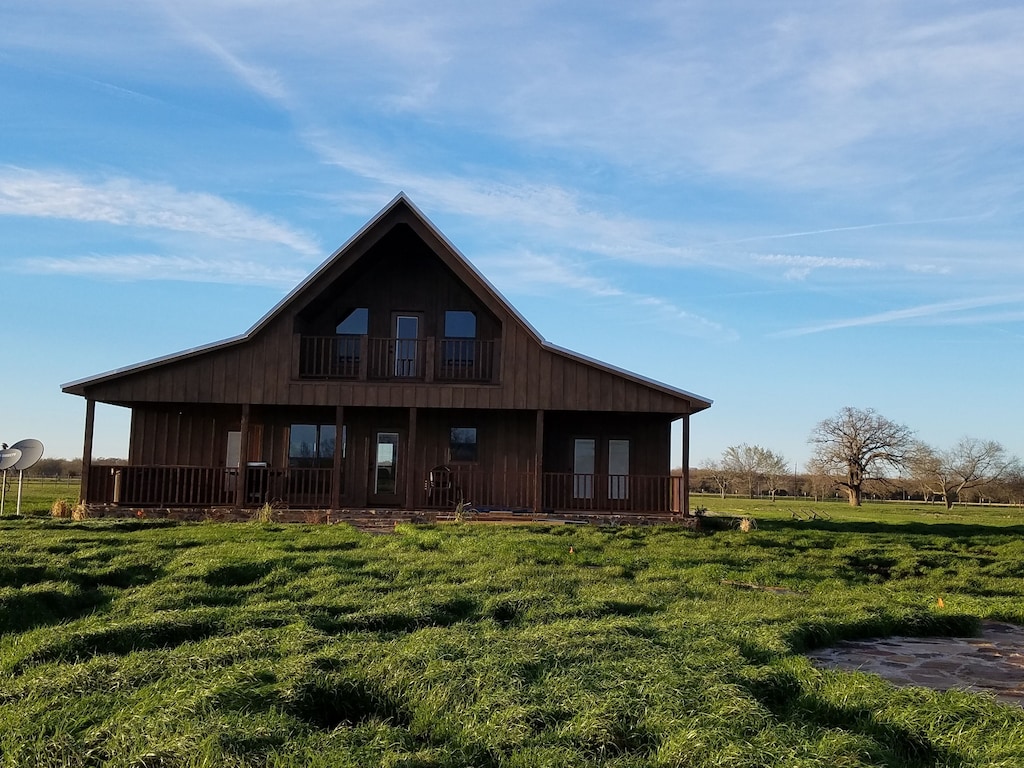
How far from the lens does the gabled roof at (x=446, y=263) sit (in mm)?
19594

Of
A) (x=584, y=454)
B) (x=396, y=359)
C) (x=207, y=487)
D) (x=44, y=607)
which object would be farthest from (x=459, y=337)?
(x=44, y=607)

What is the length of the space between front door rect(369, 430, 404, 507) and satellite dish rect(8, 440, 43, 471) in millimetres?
7918

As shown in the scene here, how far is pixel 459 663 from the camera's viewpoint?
579cm

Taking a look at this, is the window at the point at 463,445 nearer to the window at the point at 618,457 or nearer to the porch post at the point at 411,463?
the porch post at the point at 411,463

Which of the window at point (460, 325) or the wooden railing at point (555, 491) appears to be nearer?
the wooden railing at point (555, 491)

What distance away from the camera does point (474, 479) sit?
20984 millimetres

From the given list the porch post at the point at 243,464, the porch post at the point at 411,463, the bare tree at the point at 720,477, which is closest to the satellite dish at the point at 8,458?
the porch post at the point at 243,464

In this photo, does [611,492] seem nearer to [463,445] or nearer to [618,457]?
[618,457]

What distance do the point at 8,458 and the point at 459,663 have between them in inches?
711

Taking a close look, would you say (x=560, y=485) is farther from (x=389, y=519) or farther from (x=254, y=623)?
(x=254, y=623)

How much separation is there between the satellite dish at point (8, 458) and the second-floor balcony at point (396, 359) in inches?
267

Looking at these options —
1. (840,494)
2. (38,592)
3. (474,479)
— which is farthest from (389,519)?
(840,494)

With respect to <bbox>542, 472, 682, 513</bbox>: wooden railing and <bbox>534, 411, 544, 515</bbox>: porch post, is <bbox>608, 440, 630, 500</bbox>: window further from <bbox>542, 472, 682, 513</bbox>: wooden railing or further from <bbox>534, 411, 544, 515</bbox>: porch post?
<bbox>534, 411, 544, 515</bbox>: porch post

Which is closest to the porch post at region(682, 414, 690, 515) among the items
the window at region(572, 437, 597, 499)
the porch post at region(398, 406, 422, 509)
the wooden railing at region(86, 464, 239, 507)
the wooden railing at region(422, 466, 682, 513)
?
the wooden railing at region(422, 466, 682, 513)
